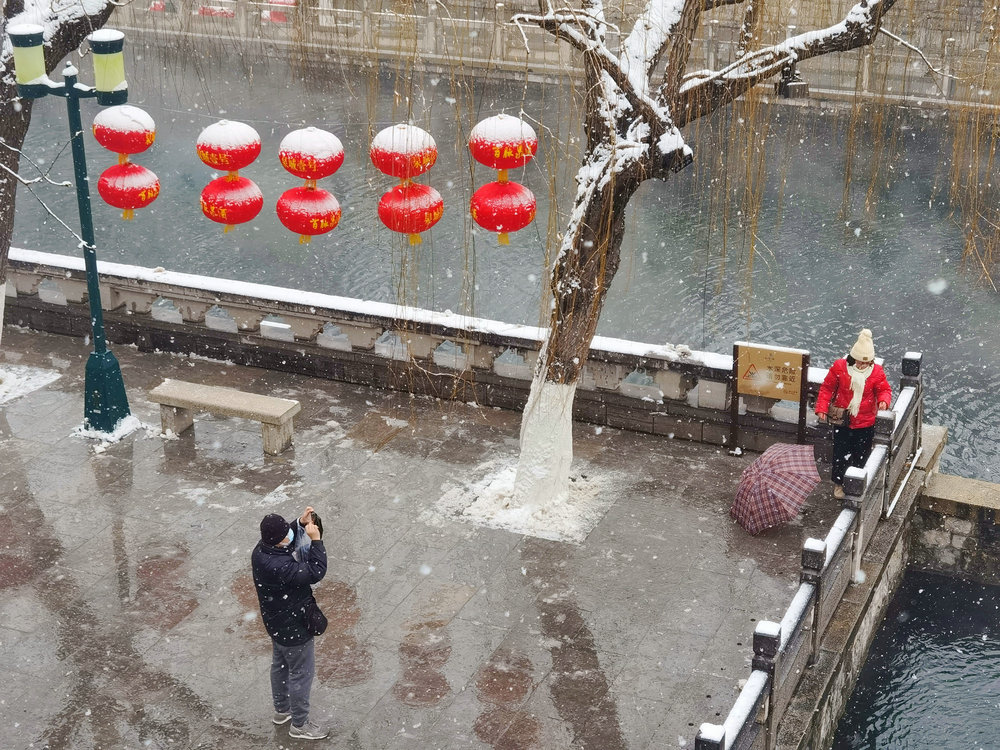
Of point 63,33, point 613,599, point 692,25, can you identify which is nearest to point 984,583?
point 613,599

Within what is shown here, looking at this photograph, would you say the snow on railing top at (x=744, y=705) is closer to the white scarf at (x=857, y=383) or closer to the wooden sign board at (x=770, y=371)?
the white scarf at (x=857, y=383)

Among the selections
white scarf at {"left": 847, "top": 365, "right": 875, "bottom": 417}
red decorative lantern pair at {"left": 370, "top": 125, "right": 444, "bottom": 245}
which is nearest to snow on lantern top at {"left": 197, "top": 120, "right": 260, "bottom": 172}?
red decorative lantern pair at {"left": 370, "top": 125, "right": 444, "bottom": 245}

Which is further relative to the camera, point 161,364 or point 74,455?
point 161,364

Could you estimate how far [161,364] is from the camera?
1440 centimetres

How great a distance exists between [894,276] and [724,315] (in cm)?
362

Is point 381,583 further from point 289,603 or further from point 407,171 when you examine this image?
point 407,171

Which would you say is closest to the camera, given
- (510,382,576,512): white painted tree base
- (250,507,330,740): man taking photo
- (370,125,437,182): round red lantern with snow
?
(250,507,330,740): man taking photo

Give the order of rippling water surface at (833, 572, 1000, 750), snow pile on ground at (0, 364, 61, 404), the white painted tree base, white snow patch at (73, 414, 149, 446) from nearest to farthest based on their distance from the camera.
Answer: rippling water surface at (833, 572, 1000, 750), the white painted tree base, white snow patch at (73, 414, 149, 446), snow pile on ground at (0, 364, 61, 404)

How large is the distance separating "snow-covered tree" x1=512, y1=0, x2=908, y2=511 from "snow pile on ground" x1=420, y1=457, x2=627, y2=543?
1.98 metres

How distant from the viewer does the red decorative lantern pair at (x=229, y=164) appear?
11.2 meters

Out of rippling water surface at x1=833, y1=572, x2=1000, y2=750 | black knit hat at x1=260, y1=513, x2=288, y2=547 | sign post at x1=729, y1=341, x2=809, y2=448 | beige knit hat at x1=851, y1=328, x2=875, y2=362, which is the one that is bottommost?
rippling water surface at x1=833, y1=572, x2=1000, y2=750

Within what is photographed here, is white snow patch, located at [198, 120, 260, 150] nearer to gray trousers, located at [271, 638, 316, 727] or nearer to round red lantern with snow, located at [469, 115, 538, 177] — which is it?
round red lantern with snow, located at [469, 115, 538, 177]

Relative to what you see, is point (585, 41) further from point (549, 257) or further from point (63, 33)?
point (63, 33)

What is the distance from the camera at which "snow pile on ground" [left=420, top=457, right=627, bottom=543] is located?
432 inches
